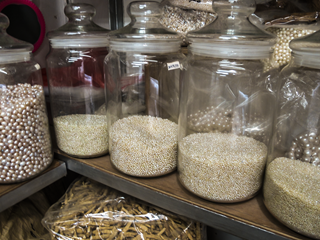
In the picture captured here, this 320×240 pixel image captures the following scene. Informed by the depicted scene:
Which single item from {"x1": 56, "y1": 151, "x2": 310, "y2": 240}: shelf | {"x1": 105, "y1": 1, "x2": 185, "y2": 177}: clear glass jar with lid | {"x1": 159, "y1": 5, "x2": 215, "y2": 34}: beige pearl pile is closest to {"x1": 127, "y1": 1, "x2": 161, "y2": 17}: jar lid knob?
{"x1": 105, "y1": 1, "x2": 185, "y2": 177}: clear glass jar with lid

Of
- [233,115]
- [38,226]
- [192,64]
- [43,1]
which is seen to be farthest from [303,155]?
[43,1]

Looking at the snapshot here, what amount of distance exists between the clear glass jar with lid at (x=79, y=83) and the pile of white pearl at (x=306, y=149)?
21.0 inches

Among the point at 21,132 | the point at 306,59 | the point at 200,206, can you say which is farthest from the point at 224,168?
the point at 21,132

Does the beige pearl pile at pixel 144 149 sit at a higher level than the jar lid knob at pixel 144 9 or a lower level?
lower

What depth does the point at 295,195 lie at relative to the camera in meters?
0.47

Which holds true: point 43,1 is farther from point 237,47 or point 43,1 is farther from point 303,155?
point 303,155

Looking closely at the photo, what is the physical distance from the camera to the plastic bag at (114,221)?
70cm

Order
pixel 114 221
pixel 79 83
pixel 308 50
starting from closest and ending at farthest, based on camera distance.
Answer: pixel 308 50
pixel 114 221
pixel 79 83

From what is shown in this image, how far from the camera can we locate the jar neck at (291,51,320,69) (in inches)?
18.4

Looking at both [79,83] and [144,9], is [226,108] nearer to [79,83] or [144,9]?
[144,9]

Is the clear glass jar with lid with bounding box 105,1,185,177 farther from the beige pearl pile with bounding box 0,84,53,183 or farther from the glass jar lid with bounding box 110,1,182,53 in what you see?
the beige pearl pile with bounding box 0,84,53,183

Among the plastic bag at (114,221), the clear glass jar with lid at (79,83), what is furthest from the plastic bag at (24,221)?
the clear glass jar with lid at (79,83)

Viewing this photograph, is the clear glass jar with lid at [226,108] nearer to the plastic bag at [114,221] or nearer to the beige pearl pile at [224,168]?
the beige pearl pile at [224,168]

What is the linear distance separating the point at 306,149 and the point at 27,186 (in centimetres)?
74
